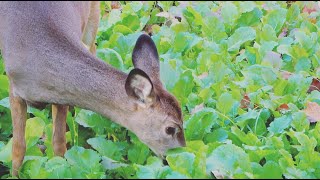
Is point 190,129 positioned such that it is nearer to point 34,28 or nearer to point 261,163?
point 261,163

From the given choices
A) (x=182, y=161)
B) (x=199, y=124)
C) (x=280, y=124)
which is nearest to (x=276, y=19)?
(x=280, y=124)

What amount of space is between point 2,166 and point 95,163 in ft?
2.62

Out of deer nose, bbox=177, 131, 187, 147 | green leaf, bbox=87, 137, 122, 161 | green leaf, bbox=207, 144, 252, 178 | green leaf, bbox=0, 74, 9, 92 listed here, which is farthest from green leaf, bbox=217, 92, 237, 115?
green leaf, bbox=0, 74, 9, 92

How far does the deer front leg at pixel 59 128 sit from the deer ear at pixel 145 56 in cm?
65

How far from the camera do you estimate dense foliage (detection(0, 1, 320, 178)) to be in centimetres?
456

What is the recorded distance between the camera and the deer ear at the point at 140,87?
4.55 m

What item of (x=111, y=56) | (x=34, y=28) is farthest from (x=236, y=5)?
(x=34, y=28)

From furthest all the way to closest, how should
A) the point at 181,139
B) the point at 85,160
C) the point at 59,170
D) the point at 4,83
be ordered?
the point at 4,83 → the point at 181,139 → the point at 85,160 → the point at 59,170

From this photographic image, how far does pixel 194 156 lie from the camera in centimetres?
452

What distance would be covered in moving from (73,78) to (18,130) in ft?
1.81

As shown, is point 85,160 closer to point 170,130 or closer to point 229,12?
point 170,130

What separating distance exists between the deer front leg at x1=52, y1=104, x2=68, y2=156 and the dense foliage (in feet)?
0.23

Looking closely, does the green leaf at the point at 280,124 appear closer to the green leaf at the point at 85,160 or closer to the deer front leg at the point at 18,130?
the green leaf at the point at 85,160

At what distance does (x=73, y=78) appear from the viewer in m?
4.80
